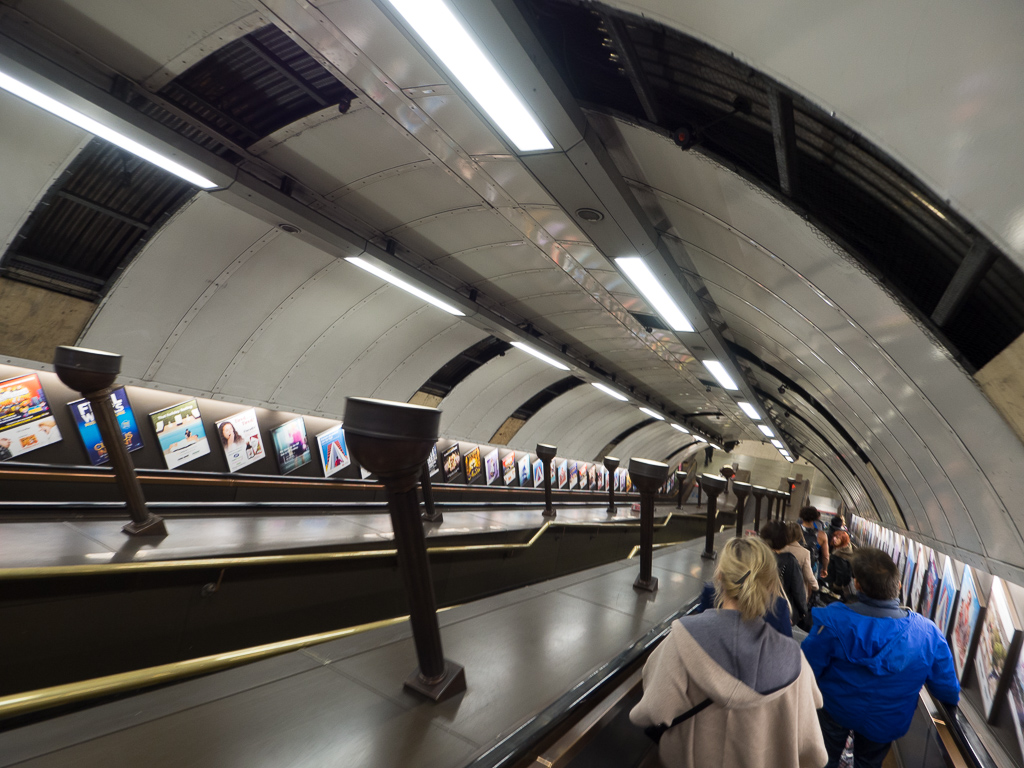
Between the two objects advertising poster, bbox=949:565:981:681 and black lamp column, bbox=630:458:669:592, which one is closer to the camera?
black lamp column, bbox=630:458:669:592

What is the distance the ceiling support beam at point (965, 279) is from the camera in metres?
2.79

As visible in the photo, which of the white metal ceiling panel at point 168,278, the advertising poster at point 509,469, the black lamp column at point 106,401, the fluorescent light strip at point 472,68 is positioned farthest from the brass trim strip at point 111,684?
the advertising poster at point 509,469

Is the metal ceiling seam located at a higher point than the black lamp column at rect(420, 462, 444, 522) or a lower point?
higher

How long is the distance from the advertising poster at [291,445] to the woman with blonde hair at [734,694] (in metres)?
8.46

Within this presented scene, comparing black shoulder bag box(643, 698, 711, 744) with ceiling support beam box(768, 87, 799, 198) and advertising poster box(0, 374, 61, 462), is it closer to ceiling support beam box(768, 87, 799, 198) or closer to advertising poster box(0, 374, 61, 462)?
ceiling support beam box(768, 87, 799, 198)

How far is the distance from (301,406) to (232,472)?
4.95 ft

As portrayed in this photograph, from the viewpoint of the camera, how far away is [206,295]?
21.2 feet

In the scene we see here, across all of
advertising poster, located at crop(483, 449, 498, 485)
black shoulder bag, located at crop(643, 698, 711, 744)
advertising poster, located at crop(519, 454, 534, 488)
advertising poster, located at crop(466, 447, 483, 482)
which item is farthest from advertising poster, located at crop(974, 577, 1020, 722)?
advertising poster, located at crop(519, 454, 534, 488)

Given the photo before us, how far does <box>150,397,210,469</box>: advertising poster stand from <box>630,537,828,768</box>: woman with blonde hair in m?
7.79

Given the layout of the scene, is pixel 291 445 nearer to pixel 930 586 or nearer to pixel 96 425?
pixel 96 425

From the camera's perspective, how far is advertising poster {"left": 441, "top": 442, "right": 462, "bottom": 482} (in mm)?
13320

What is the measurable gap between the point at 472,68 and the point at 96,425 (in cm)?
679

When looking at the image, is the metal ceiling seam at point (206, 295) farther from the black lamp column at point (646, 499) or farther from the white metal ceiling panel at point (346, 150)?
the black lamp column at point (646, 499)

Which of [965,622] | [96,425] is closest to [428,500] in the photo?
[96,425]
